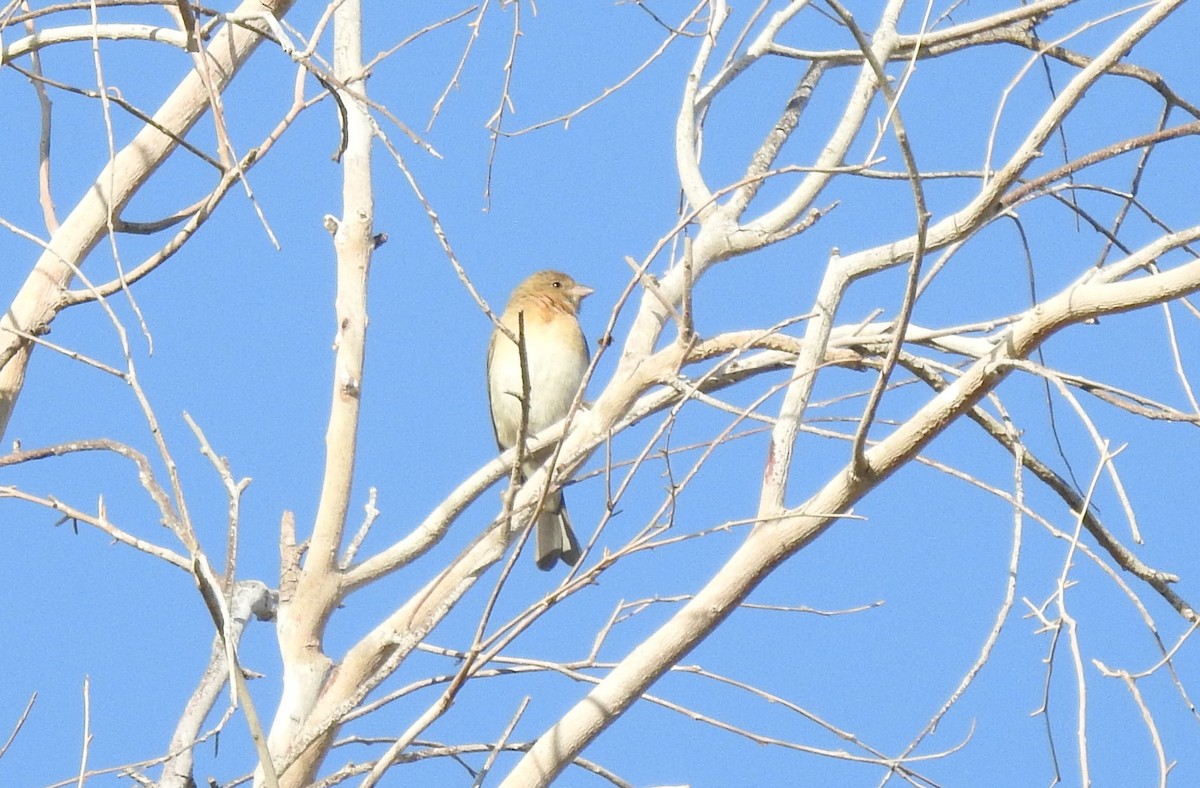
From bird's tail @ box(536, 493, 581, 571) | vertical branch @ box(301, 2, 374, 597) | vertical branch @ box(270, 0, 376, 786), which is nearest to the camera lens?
vertical branch @ box(270, 0, 376, 786)

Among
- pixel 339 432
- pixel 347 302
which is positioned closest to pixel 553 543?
pixel 347 302

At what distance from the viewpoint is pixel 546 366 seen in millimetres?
6941

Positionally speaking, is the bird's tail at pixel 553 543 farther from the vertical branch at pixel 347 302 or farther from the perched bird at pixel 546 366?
the vertical branch at pixel 347 302

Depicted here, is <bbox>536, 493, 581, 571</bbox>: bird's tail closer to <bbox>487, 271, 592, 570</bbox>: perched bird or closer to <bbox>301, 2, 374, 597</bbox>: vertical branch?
<bbox>487, 271, 592, 570</bbox>: perched bird

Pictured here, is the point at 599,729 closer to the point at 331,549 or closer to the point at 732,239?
the point at 331,549

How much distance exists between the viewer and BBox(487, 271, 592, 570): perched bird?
22.1 ft

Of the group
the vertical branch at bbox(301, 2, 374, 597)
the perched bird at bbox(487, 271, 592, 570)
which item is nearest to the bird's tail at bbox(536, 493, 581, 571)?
the perched bird at bbox(487, 271, 592, 570)

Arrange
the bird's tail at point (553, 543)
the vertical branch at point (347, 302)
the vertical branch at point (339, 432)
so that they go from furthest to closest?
1. the bird's tail at point (553, 543)
2. the vertical branch at point (347, 302)
3. the vertical branch at point (339, 432)

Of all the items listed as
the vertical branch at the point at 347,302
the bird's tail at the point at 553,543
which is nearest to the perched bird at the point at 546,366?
the bird's tail at the point at 553,543

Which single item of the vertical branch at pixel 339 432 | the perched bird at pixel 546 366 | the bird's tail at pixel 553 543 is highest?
the perched bird at pixel 546 366

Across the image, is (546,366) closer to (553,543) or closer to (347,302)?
(553,543)

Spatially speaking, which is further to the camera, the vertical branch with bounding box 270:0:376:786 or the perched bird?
the perched bird

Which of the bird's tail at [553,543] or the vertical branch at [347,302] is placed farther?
the bird's tail at [553,543]

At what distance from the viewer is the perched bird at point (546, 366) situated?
6.74 metres
